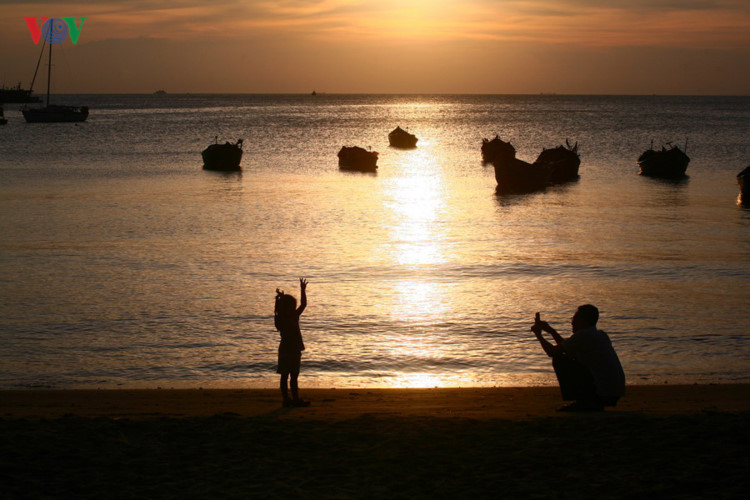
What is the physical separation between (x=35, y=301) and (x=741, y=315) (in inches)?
631

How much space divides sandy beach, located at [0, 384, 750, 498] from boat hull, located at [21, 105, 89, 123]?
138m

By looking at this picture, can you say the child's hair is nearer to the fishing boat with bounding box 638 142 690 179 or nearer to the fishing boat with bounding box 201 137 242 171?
the fishing boat with bounding box 638 142 690 179

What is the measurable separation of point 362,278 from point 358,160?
148 feet

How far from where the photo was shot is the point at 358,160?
6625cm

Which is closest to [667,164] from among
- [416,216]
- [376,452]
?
[416,216]

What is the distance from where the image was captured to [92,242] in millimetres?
28500

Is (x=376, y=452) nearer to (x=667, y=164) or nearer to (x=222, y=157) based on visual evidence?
(x=667, y=164)

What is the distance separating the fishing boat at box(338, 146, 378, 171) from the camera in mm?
66250

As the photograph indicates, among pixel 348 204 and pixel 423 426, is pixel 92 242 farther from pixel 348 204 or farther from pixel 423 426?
pixel 423 426

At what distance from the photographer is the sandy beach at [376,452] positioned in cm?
657

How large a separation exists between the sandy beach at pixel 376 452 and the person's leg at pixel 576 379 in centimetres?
29

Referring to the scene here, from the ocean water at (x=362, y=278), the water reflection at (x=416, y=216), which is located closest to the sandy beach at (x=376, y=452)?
the ocean water at (x=362, y=278)

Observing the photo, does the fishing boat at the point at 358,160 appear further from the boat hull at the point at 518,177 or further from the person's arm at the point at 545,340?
the person's arm at the point at 545,340

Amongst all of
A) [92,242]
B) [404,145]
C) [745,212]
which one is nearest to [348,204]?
[92,242]
